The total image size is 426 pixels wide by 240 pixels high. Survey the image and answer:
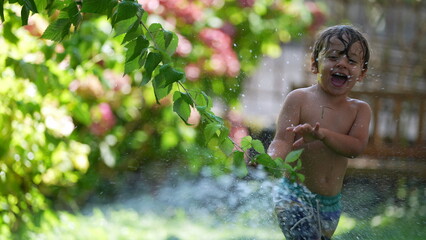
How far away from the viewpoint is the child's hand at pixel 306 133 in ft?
5.57

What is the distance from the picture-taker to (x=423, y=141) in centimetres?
392

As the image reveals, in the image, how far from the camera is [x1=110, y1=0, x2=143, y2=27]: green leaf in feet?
4.15

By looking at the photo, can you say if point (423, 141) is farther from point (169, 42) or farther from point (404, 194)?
point (169, 42)

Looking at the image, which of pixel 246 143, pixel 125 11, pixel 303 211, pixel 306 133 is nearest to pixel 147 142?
pixel 303 211

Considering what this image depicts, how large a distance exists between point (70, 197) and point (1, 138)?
720mm

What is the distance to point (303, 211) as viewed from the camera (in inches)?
75.4

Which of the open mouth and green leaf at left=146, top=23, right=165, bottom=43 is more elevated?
green leaf at left=146, top=23, right=165, bottom=43

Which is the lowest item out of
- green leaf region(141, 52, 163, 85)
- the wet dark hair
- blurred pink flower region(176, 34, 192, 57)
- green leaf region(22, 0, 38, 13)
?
blurred pink flower region(176, 34, 192, 57)

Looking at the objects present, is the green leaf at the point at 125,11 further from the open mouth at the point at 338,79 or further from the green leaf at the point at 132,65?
the open mouth at the point at 338,79

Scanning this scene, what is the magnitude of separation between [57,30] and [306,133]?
62 cm

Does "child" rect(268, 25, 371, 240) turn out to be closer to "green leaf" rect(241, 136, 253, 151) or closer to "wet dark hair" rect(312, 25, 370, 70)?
"wet dark hair" rect(312, 25, 370, 70)

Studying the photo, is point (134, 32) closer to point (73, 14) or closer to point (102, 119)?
point (73, 14)

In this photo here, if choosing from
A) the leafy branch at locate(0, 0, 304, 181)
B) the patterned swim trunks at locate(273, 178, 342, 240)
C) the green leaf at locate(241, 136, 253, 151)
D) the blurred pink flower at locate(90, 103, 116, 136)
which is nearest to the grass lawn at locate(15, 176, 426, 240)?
the blurred pink flower at locate(90, 103, 116, 136)

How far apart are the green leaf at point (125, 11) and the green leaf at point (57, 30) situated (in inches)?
6.3
